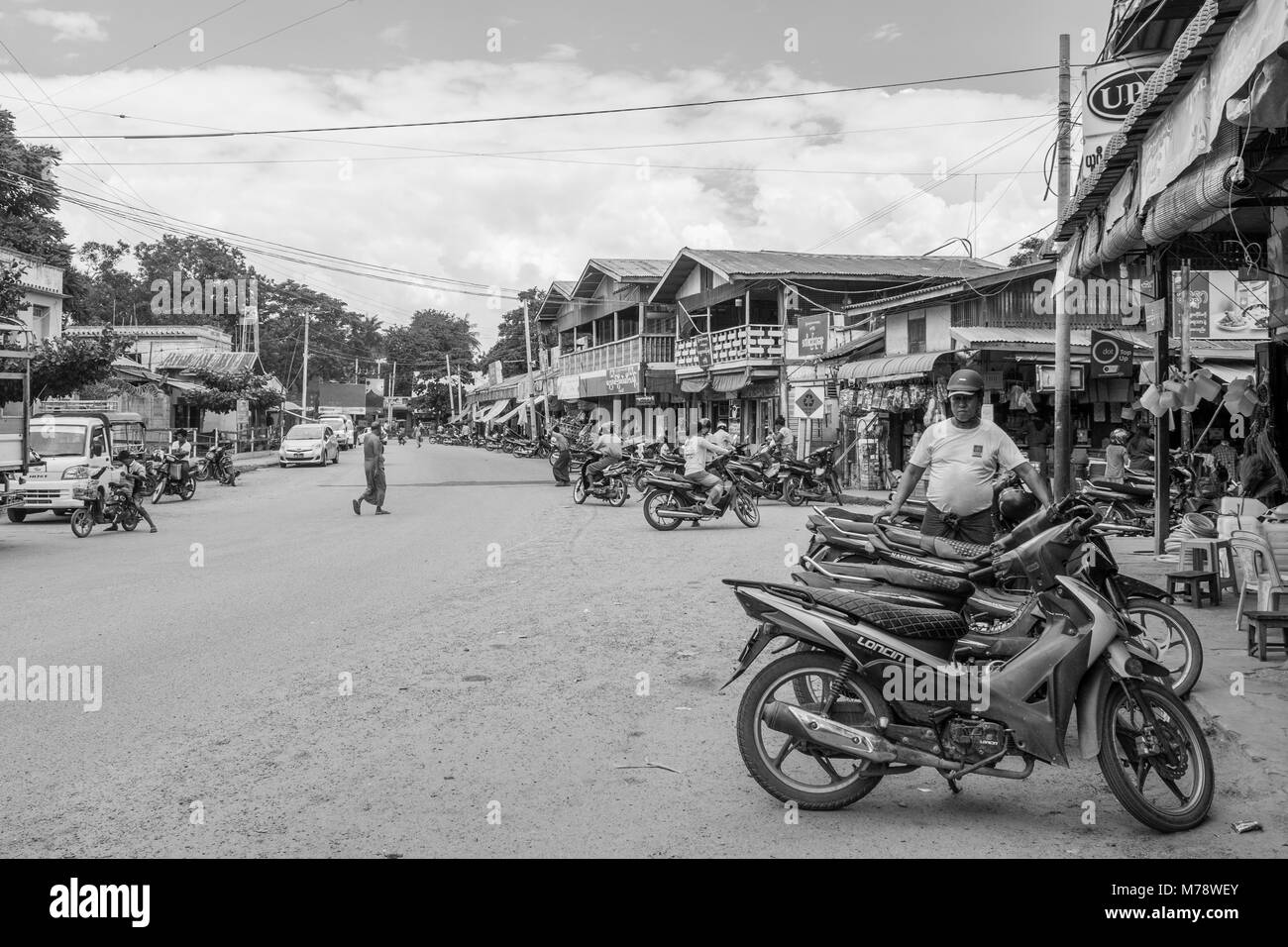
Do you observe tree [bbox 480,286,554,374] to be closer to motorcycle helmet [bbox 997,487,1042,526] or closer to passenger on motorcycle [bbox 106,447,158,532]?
passenger on motorcycle [bbox 106,447,158,532]

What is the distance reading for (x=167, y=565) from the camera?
1198 centimetres

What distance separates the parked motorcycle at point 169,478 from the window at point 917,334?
642 inches

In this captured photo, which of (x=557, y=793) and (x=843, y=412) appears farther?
(x=843, y=412)

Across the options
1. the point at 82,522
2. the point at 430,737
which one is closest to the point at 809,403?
the point at 82,522

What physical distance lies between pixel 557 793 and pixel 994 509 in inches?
156

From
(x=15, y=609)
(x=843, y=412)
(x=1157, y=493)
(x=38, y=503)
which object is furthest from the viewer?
(x=843, y=412)

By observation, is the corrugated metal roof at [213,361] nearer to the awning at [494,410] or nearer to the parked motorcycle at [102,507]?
the parked motorcycle at [102,507]

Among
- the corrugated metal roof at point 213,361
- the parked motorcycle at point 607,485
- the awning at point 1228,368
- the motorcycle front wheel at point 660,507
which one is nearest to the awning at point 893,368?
the awning at point 1228,368

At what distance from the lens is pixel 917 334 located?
24781 millimetres

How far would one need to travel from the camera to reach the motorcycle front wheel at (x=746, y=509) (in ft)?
55.6

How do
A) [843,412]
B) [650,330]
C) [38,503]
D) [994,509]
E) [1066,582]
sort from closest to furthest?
[1066,582] < [994,509] < [38,503] < [843,412] < [650,330]
